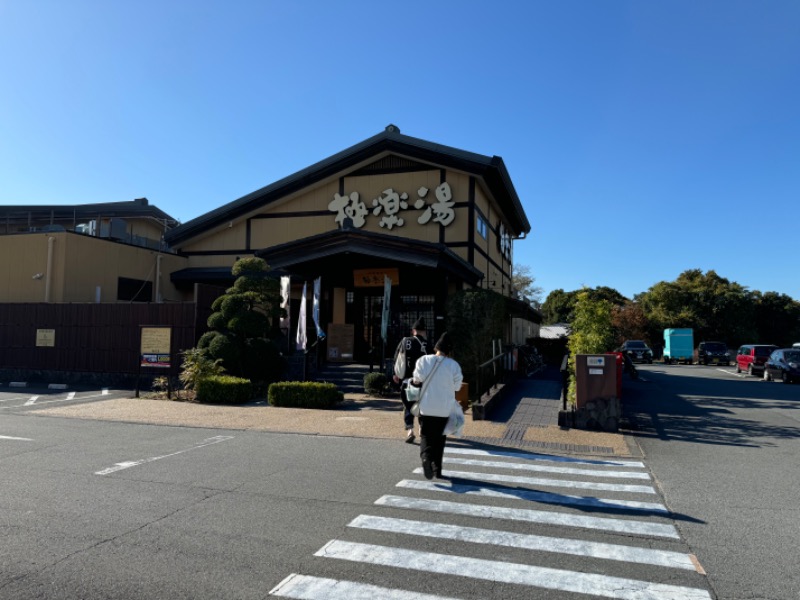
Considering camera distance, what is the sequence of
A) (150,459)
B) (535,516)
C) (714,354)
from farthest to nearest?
(714,354) → (150,459) → (535,516)

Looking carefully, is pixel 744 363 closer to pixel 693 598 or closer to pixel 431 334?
pixel 431 334

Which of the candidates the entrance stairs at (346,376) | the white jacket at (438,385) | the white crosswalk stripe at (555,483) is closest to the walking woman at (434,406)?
the white jacket at (438,385)

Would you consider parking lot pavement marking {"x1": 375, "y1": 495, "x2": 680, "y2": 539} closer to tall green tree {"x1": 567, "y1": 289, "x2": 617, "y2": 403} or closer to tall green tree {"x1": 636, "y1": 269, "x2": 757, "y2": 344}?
tall green tree {"x1": 567, "y1": 289, "x2": 617, "y2": 403}

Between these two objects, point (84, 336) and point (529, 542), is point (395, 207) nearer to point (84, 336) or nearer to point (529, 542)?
point (84, 336)

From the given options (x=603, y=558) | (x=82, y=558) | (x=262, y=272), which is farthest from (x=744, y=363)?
(x=82, y=558)

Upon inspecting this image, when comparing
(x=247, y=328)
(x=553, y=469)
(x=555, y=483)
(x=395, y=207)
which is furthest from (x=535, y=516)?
(x=395, y=207)

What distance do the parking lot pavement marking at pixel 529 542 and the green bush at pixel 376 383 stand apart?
28.4 ft

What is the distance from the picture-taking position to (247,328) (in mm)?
14336

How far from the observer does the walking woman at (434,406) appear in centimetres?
646

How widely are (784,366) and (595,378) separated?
689 inches

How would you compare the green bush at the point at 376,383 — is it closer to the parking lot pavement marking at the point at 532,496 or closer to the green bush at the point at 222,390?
the green bush at the point at 222,390

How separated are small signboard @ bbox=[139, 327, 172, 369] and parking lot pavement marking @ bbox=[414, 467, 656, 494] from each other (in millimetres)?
11081

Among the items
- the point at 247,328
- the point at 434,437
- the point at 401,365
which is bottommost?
the point at 434,437

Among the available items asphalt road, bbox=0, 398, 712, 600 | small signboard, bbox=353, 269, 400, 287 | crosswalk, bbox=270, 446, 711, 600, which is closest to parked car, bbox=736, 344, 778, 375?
small signboard, bbox=353, 269, 400, 287
